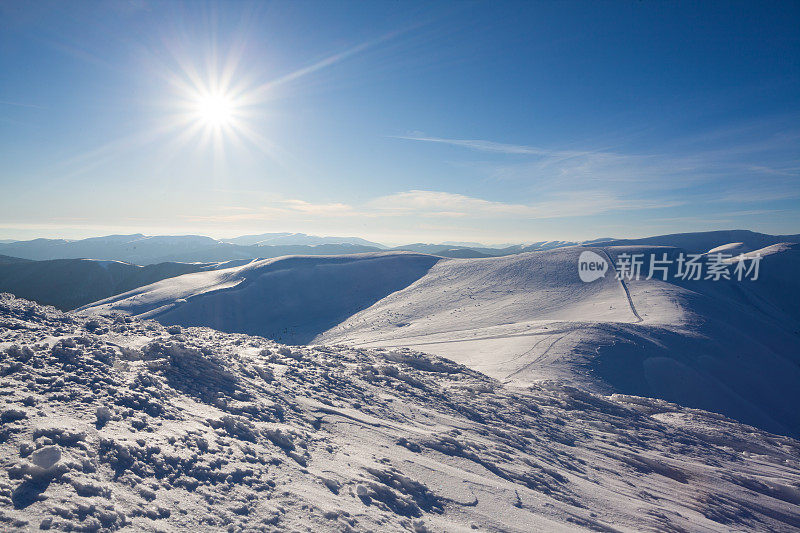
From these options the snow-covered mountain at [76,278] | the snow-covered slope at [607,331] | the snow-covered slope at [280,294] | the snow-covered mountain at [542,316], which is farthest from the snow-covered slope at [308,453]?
the snow-covered mountain at [76,278]

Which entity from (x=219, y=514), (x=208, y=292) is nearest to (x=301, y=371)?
(x=219, y=514)

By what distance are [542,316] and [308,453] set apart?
3072 cm

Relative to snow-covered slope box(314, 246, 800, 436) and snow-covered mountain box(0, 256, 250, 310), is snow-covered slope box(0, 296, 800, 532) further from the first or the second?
snow-covered mountain box(0, 256, 250, 310)

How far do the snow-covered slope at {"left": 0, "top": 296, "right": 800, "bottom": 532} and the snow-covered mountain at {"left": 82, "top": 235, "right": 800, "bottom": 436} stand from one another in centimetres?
632

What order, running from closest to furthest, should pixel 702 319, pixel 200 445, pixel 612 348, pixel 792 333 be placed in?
pixel 200 445, pixel 612 348, pixel 702 319, pixel 792 333

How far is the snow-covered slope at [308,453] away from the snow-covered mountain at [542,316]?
632 centimetres

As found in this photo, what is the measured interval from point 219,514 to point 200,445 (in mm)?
1221

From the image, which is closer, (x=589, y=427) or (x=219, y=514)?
(x=219, y=514)

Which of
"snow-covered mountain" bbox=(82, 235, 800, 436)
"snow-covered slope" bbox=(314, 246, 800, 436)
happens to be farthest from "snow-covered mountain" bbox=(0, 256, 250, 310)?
"snow-covered slope" bbox=(314, 246, 800, 436)

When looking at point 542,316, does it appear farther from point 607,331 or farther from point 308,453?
point 308,453

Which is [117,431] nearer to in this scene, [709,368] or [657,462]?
[657,462]

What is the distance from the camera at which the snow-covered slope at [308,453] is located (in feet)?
11.6

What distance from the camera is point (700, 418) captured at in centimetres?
1278

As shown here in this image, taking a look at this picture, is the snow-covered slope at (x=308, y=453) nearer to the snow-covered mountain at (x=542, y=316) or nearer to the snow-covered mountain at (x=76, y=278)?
the snow-covered mountain at (x=542, y=316)
